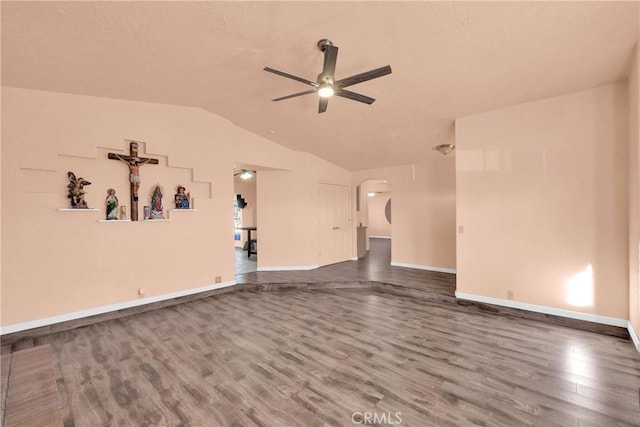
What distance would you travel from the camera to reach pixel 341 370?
8.54 ft

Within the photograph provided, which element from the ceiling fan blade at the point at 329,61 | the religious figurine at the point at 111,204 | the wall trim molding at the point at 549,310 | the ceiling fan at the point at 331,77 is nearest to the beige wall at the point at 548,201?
the wall trim molding at the point at 549,310

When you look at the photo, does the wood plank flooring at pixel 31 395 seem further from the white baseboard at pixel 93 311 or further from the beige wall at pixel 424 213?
the beige wall at pixel 424 213

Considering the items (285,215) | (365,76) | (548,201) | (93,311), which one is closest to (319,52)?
(365,76)

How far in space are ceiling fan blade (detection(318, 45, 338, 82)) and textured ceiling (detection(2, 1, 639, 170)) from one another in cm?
35

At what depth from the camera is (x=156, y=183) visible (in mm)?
4426

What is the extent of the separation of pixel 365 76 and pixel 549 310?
382 centimetres

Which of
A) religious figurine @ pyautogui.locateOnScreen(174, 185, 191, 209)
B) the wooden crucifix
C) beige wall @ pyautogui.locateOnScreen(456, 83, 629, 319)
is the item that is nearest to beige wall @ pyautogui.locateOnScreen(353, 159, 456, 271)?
beige wall @ pyautogui.locateOnScreen(456, 83, 629, 319)

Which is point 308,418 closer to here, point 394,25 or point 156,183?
point 394,25

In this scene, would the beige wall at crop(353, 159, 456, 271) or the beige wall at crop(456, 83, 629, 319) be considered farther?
the beige wall at crop(353, 159, 456, 271)

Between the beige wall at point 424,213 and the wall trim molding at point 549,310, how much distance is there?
6.41 ft

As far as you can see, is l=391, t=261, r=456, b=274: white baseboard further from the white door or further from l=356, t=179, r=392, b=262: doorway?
l=356, t=179, r=392, b=262: doorway

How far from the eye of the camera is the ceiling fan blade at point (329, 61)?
2335 millimetres

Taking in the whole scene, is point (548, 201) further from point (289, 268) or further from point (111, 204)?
point (111, 204)

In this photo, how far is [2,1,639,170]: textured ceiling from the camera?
234 centimetres
